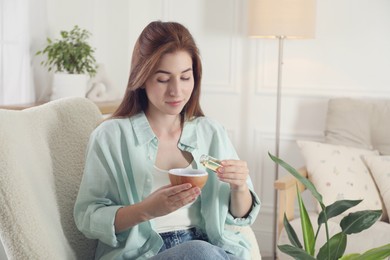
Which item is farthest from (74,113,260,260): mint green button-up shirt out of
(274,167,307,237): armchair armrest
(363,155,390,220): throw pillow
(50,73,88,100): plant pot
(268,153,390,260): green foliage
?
(363,155,390,220): throw pillow

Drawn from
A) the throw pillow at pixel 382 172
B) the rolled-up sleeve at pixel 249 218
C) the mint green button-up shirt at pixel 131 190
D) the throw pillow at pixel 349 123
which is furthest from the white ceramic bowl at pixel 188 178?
the throw pillow at pixel 349 123

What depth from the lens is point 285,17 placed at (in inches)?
124

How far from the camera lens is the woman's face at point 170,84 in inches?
66.0

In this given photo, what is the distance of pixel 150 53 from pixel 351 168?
153 cm

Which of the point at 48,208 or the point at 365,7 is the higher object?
the point at 365,7

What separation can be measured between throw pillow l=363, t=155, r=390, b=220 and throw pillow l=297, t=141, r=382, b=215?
26 millimetres

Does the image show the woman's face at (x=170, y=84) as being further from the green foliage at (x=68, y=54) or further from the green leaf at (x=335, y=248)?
the green foliage at (x=68, y=54)

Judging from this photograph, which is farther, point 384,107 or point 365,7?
point 365,7

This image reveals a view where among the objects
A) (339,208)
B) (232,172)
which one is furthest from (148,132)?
(339,208)

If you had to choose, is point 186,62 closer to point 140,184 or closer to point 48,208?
point 140,184

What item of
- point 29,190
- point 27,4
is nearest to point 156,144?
point 29,190

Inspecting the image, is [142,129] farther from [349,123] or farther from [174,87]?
[349,123]

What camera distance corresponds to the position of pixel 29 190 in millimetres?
1468

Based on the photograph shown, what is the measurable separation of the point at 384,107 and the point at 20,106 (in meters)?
1.73
